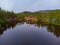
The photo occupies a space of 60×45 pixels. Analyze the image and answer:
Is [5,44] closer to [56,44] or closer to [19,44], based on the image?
[19,44]

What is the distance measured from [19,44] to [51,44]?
5.42 meters

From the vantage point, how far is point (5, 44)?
30.0 meters

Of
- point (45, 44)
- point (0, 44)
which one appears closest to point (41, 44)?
point (45, 44)

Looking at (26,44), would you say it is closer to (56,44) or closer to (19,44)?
(19,44)

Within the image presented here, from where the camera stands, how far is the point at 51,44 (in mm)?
30375

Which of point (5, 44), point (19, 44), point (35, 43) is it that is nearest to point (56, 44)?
point (35, 43)

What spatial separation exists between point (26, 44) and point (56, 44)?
198 inches

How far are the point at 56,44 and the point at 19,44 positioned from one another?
20.2ft

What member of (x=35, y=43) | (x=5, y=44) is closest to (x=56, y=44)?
(x=35, y=43)

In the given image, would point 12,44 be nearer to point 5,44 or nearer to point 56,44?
point 5,44

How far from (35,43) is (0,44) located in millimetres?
6163

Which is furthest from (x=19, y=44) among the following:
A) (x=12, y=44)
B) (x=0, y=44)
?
(x=0, y=44)

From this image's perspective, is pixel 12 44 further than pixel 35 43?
No

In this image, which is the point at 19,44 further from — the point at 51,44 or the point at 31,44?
the point at 51,44
